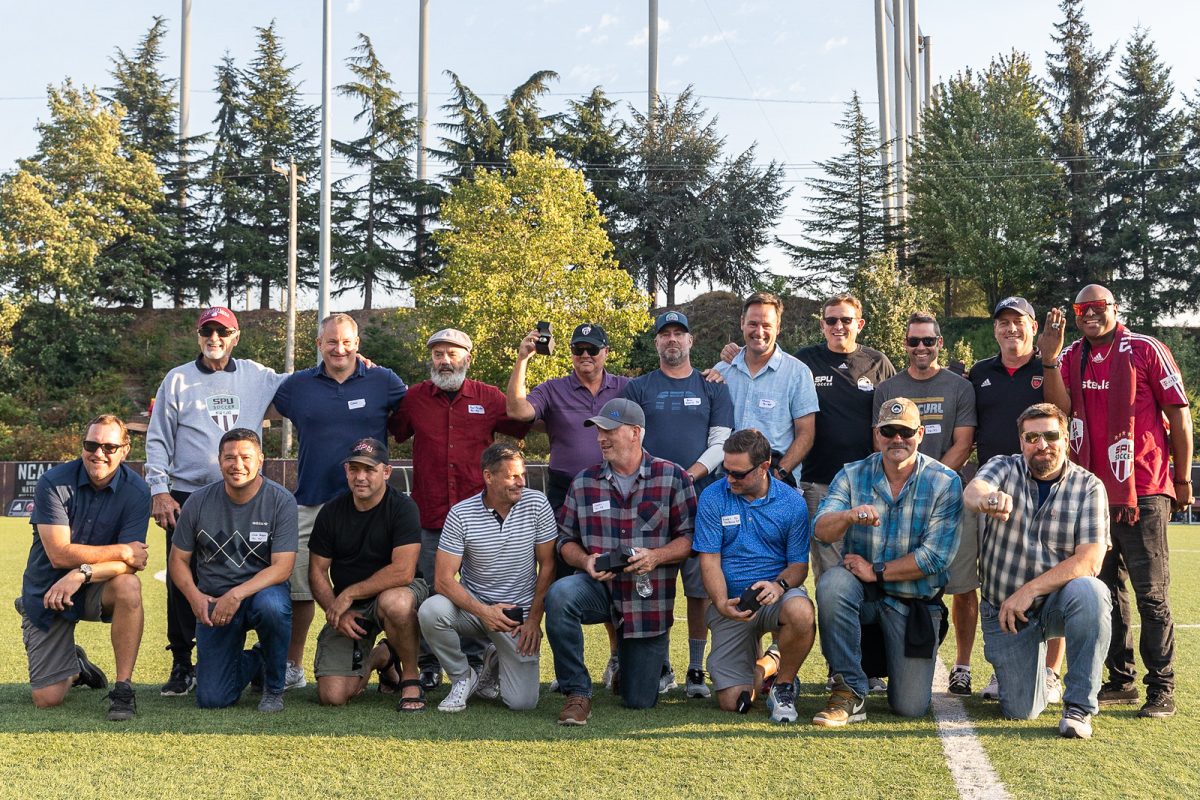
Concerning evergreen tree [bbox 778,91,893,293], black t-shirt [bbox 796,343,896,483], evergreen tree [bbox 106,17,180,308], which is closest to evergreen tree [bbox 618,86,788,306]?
evergreen tree [bbox 778,91,893,293]

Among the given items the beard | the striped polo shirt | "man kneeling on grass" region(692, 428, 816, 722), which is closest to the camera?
"man kneeling on grass" region(692, 428, 816, 722)

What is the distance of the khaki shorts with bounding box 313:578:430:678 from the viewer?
5.32 meters

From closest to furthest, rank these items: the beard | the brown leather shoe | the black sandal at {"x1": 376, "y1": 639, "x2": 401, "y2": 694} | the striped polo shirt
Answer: the brown leather shoe
the striped polo shirt
the black sandal at {"x1": 376, "y1": 639, "x2": 401, "y2": 694}
the beard

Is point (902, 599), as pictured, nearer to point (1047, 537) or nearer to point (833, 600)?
point (833, 600)

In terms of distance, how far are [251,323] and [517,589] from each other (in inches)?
1653

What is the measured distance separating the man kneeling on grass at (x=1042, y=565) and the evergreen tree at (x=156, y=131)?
44677 mm

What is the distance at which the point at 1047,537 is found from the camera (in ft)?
16.2

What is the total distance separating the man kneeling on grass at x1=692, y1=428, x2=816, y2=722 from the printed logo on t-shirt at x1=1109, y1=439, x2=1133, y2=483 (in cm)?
158

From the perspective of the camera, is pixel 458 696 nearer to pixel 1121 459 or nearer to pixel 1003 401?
pixel 1003 401

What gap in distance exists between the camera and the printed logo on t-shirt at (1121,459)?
5.18 metres

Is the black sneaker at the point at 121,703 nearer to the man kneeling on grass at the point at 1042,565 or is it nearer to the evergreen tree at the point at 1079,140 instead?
the man kneeling on grass at the point at 1042,565

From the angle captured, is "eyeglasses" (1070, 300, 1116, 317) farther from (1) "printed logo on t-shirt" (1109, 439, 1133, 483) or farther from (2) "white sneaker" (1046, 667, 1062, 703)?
(2) "white sneaker" (1046, 667, 1062, 703)

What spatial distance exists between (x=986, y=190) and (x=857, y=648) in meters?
40.4

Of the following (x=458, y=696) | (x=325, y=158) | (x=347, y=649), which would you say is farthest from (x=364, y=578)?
(x=325, y=158)
